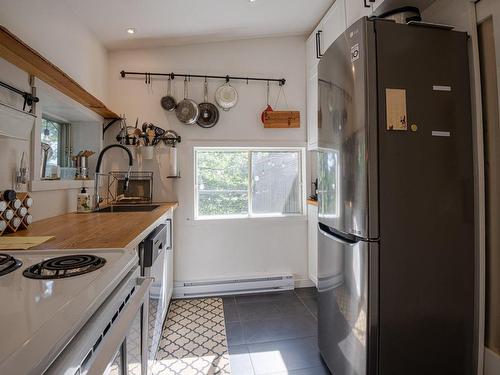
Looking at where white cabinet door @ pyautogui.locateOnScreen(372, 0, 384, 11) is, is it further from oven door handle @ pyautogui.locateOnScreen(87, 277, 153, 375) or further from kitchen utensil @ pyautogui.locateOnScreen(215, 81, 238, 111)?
oven door handle @ pyautogui.locateOnScreen(87, 277, 153, 375)

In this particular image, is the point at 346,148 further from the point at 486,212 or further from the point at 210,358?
the point at 210,358

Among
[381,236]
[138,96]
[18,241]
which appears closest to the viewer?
[18,241]

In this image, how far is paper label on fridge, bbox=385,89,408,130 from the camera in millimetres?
1201

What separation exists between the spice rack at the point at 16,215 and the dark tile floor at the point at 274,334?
1431 millimetres

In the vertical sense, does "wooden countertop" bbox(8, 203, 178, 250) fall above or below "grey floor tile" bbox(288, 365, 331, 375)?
above

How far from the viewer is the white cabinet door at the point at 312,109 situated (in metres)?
2.63

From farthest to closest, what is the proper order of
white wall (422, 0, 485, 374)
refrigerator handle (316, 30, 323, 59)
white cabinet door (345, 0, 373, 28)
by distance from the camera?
refrigerator handle (316, 30, 323, 59), white cabinet door (345, 0, 373, 28), white wall (422, 0, 485, 374)

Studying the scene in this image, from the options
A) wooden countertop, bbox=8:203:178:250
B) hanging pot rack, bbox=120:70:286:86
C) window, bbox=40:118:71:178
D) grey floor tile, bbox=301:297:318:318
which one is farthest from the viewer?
hanging pot rack, bbox=120:70:286:86

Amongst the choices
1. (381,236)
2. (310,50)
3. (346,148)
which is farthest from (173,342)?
(310,50)

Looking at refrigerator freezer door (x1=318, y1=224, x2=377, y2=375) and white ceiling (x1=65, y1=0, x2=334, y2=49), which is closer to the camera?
refrigerator freezer door (x1=318, y1=224, x2=377, y2=375)

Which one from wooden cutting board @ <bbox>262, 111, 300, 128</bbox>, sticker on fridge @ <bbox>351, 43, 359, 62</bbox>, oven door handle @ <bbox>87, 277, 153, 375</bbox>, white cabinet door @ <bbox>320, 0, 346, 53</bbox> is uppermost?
white cabinet door @ <bbox>320, 0, 346, 53</bbox>

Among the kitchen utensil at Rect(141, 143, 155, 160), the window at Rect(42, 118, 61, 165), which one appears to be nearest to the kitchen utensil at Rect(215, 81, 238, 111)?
the kitchen utensil at Rect(141, 143, 155, 160)

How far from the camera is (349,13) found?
6.39ft

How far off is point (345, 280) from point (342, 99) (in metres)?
0.92
